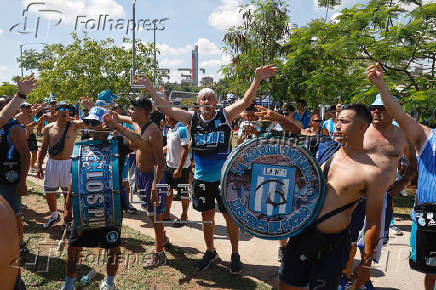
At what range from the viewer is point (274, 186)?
229cm

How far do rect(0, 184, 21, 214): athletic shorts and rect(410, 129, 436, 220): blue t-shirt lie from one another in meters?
4.68

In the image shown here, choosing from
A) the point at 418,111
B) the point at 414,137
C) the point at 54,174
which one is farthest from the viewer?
the point at 418,111

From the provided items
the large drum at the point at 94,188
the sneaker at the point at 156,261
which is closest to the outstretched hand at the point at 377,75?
the large drum at the point at 94,188

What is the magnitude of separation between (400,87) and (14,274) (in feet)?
25.8

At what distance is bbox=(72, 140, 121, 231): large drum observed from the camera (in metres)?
2.95

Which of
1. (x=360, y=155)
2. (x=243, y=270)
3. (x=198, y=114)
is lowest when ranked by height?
(x=243, y=270)

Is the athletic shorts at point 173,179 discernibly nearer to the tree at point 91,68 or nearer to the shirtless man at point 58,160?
the shirtless man at point 58,160

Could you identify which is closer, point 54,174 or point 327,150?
point 327,150

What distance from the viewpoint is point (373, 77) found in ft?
8.55

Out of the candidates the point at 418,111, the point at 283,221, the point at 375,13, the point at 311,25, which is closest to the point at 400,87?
the point at 418,111

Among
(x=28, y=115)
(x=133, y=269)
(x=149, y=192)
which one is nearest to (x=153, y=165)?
(x=149, y=192)

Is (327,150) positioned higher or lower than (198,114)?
lower

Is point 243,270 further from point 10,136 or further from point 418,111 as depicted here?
point 418,111

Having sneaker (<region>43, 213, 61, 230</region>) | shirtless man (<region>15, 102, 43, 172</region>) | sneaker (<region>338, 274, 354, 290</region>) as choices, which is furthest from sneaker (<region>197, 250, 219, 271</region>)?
shirtless man (<region>15, 102, 43, 172</region>)
